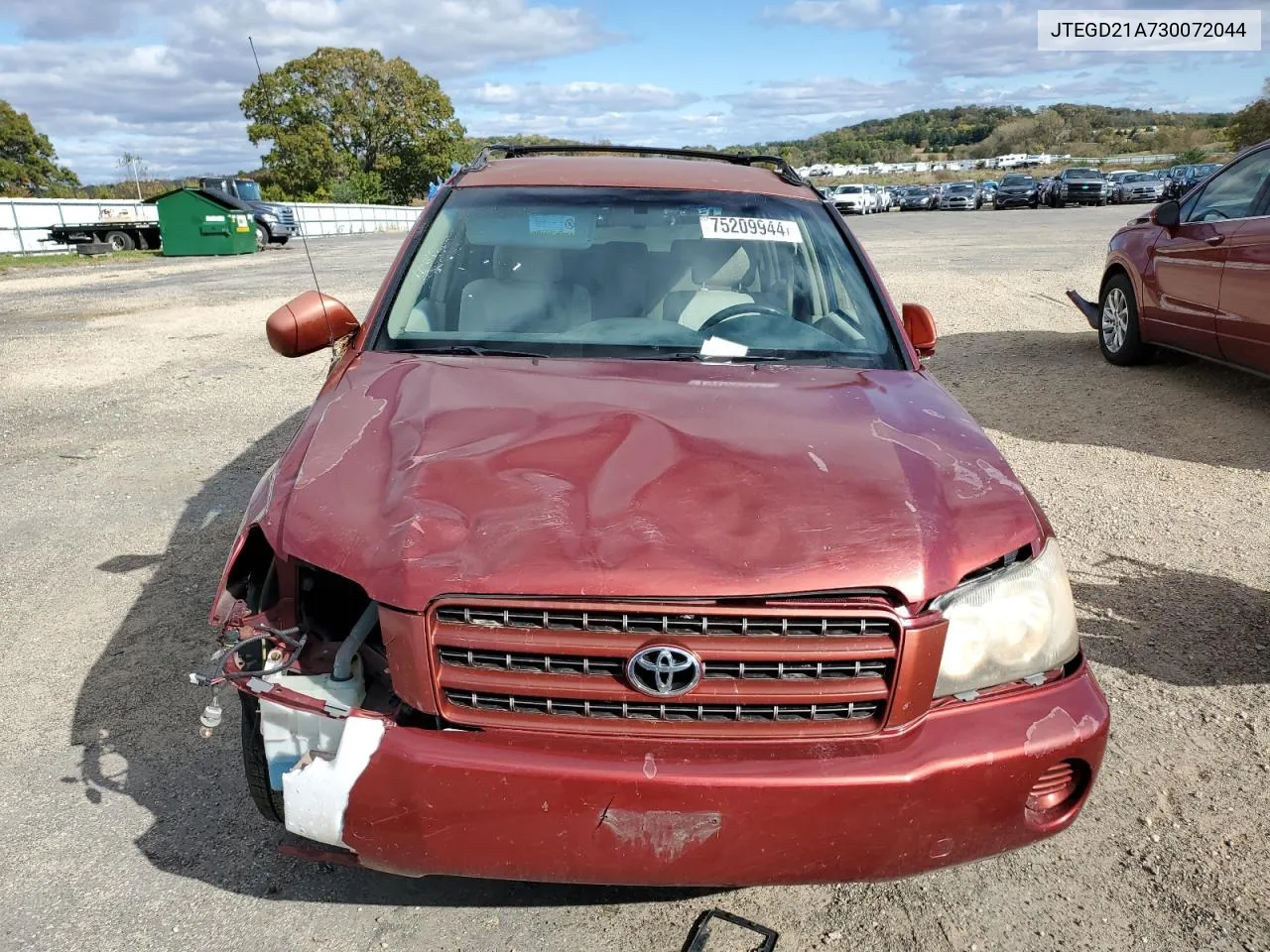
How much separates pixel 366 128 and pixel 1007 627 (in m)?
64.2

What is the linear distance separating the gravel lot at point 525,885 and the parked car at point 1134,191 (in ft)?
135

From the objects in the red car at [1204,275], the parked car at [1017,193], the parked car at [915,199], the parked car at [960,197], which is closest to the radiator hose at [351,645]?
the red car at [1204,275]

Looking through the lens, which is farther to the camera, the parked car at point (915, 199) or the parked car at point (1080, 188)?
the parked car at point (915, 199)

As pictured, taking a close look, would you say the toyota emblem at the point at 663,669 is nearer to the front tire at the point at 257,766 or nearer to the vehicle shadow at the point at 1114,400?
the front tire at the point at 257,766

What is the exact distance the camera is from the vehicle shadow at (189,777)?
2.47 m

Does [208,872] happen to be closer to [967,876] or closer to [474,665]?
[474,665]

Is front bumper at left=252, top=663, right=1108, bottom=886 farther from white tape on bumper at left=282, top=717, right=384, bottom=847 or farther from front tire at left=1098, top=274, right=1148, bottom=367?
front tire at left=1098, top=274, right=1148, bottom=367

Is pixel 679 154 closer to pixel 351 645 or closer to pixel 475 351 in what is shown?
pixel 475 351

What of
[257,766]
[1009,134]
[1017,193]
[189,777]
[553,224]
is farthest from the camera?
[1009,134]

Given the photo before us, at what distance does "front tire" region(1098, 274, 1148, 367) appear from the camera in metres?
8.02

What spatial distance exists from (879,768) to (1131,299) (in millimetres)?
7325

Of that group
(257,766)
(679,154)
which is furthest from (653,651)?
(679,154)

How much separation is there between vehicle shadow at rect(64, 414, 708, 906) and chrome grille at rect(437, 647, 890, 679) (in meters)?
0.79

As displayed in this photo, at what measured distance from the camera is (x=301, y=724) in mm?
2023
